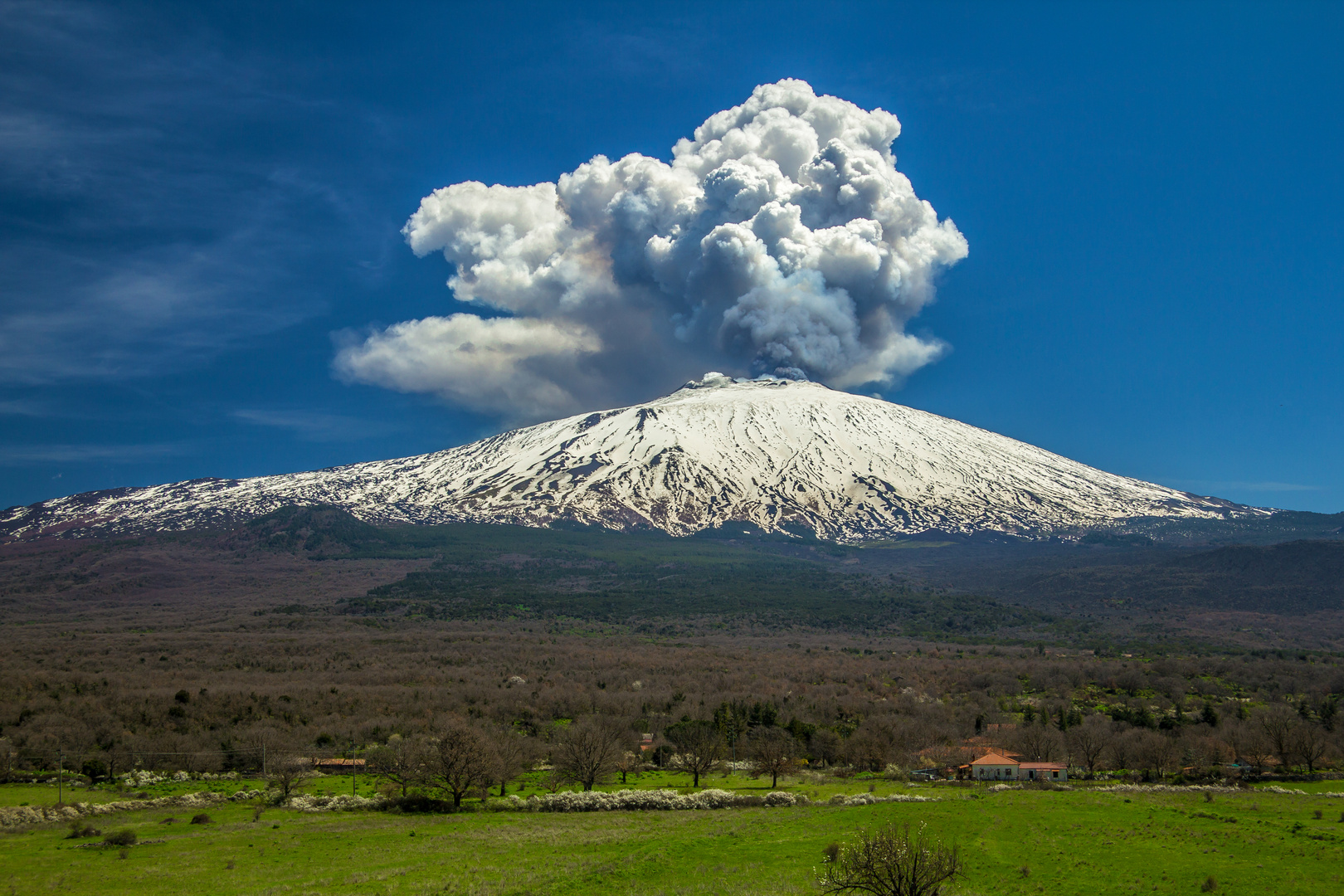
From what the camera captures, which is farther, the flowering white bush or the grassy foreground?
the flowering white bush

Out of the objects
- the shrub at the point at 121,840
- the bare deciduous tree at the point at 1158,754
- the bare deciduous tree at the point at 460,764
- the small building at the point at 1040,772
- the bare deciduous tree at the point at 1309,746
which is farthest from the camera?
the bare deciduous tree at the point at 1158,754

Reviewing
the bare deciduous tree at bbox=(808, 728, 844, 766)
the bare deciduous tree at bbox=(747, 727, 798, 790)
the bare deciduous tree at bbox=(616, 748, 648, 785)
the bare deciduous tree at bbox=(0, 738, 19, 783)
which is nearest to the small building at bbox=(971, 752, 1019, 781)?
the bare deciduous tree at bbox=(808, 728, 844, 766)

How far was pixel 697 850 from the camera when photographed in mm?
26562

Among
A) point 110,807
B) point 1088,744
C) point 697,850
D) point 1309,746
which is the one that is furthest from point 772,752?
point 110,807

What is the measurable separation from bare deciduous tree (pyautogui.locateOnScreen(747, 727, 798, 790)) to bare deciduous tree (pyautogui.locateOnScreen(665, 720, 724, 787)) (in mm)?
1980

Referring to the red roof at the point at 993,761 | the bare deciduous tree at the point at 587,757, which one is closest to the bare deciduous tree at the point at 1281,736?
the red roof at the point at 993,761

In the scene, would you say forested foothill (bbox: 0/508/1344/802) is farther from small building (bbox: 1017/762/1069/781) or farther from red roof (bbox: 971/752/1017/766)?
small building (bbox: 1017/762/1069/781)

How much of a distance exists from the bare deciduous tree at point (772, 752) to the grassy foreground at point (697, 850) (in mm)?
8116

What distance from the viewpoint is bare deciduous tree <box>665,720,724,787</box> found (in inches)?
1628

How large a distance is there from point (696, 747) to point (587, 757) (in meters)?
6.11

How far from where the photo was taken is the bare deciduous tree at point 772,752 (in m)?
40.6

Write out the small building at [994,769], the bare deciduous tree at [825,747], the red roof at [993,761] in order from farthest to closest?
the bare deciduous tree at [825,747] < the red roof at [993,761] < the small building at [994,769]

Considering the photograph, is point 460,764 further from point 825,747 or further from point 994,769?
point 994,769

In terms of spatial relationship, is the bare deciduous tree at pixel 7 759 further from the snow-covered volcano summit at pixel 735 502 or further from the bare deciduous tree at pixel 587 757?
the snow-covered volcano summit at pixel 735 502
